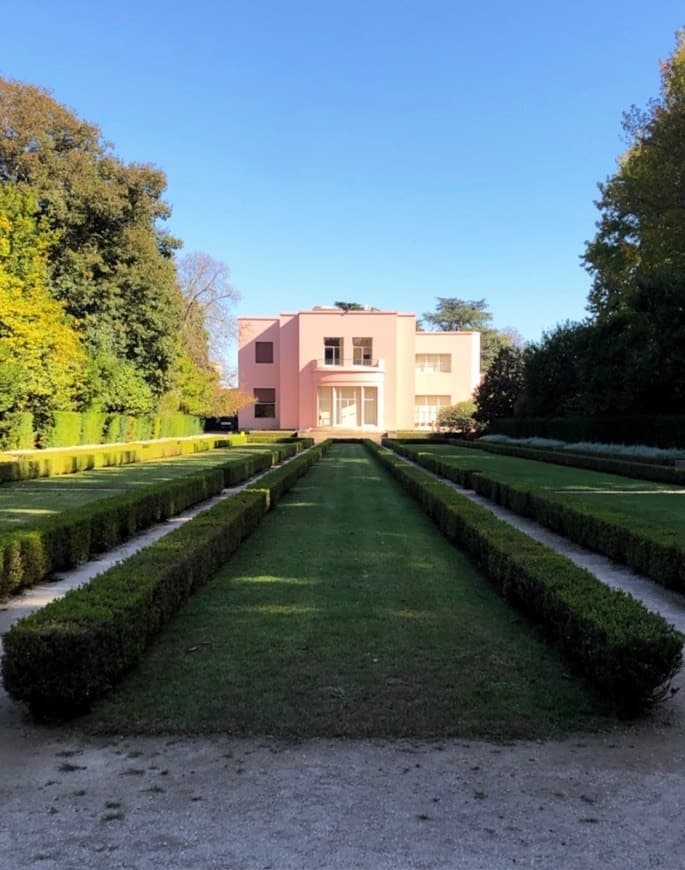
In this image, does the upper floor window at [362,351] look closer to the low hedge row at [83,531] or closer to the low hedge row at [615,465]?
the low hedge row at [615,465]

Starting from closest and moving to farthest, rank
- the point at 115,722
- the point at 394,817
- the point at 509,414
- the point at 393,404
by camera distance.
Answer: the point at 394,817, the point at 115,722, the point at 509,414, the point at 393,404

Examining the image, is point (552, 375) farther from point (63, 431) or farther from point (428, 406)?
point (63, 431)

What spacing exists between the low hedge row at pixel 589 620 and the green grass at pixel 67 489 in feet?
20.2

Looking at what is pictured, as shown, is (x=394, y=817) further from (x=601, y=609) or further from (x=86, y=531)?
(x=86, y=531)

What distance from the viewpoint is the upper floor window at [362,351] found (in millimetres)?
55197

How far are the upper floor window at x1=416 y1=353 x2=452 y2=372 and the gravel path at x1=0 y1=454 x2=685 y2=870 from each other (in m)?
54.4

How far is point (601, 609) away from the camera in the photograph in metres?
4.11

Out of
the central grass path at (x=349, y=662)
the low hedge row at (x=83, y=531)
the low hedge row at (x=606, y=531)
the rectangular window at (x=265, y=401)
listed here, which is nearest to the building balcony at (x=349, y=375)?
the rectangular window at (x=265, y=401)

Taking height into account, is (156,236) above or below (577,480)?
above

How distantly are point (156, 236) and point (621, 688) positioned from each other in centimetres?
3675

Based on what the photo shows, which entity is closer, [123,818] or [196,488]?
[123,818]

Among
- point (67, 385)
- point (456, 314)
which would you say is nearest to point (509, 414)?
point (67, 385)

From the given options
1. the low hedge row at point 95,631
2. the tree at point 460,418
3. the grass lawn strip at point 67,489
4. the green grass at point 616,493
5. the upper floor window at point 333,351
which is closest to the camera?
the low hedge row at point 95,631

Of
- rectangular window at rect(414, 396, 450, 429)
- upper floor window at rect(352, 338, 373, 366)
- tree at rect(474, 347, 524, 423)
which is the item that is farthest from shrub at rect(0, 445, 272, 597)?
rectangular window at rect(414, 396, 450, 429)
